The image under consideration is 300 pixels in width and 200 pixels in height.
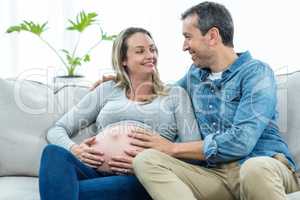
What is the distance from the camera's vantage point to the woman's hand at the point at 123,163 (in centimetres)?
196

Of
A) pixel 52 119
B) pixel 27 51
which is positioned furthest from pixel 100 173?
pixel 27 51

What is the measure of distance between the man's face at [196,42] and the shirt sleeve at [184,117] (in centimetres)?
16

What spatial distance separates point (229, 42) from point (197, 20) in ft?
0.55

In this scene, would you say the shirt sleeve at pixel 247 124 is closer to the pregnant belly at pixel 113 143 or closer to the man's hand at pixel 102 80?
the pregnant belly at pixel 113 143

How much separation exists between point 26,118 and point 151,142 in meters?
0.61

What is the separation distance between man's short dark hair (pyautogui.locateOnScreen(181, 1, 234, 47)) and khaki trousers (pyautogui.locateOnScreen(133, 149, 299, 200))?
560mm

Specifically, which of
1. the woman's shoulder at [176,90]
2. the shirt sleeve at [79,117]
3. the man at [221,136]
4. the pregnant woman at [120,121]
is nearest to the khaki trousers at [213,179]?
the man at [221,136]

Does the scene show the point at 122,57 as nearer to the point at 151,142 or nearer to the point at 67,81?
the point at 67,81

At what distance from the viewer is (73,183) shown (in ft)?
5.67

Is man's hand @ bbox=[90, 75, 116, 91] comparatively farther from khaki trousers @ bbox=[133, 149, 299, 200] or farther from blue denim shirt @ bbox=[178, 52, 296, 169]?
khaki trousers @ bbox=[133, 149, 299, 200]

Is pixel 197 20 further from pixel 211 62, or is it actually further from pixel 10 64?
pixel 10 64

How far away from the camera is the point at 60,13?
3.12 meters

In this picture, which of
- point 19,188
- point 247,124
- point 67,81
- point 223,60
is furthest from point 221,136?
point 67,81

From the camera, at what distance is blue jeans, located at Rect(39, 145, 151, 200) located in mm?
1705
